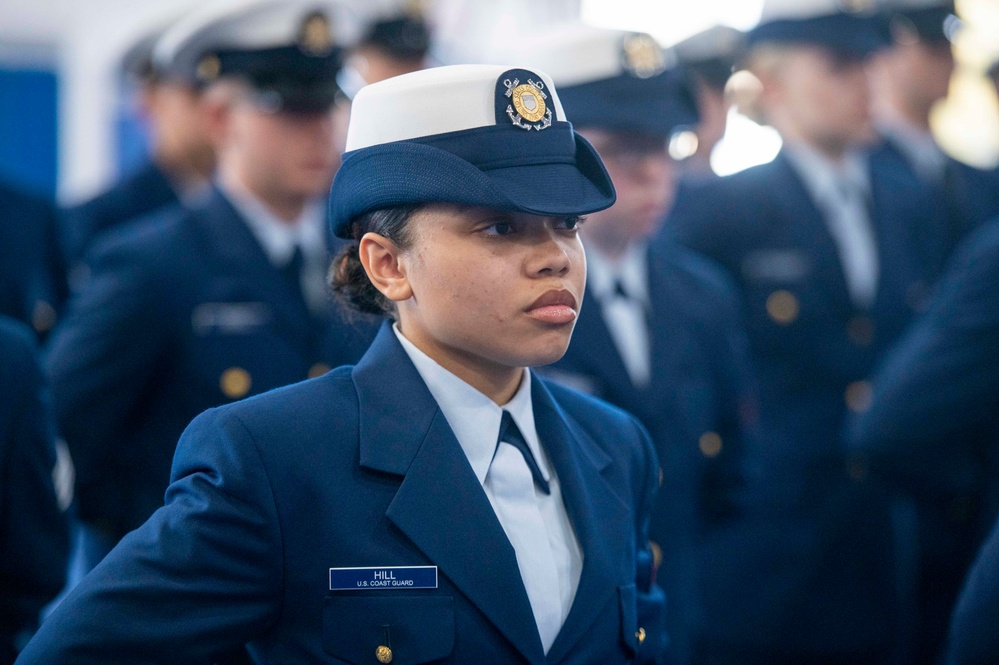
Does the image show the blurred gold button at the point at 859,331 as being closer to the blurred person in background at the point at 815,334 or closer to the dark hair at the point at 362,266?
the blurred person in background at the point at 815,334

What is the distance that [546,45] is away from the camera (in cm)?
318

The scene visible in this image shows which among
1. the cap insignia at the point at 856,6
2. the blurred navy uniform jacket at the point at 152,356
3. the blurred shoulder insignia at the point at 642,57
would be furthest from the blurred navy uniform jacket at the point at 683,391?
the cap insignia at the point at 856,6

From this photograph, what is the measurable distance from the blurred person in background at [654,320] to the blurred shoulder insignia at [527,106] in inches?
43.8

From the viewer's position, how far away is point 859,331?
3.77m

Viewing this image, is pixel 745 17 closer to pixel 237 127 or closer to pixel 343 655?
pixel 237 127

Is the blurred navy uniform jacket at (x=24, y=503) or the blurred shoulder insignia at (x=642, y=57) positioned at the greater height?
the blurred shoulder insignia at (x=642, y=57)

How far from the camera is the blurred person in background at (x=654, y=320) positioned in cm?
288

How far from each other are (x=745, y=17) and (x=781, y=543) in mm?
3714

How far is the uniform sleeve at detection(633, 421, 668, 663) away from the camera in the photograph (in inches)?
74.5

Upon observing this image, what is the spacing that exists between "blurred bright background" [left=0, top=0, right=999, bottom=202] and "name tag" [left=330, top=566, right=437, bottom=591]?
4.85 meters

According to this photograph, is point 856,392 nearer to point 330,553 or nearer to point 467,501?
point 467,501

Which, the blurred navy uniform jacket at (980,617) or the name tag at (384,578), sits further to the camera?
the blurred navy uniform jacket at (980,617)

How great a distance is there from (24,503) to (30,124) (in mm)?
6560

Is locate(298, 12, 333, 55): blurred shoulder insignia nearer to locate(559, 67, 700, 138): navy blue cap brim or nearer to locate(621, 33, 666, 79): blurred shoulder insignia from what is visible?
locate(559, 67, 700, 138): navy blue cap brim
